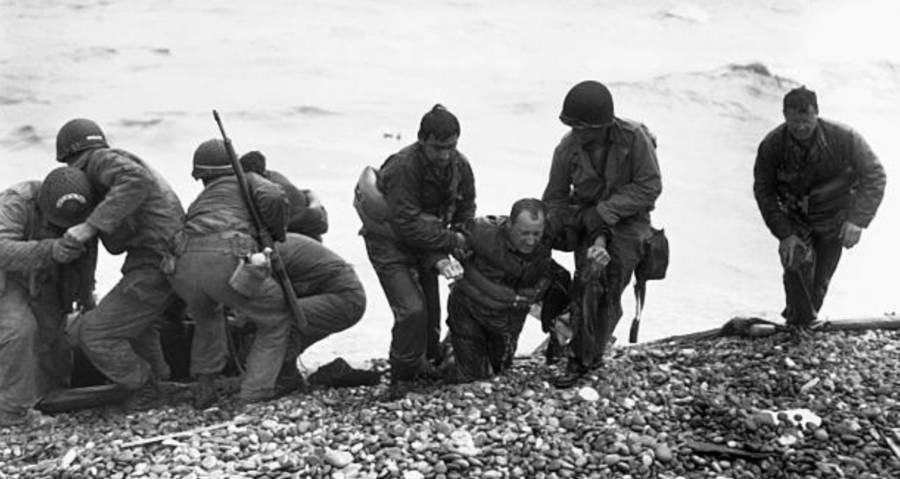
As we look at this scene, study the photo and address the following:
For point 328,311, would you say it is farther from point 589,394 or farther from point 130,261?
point 589,394

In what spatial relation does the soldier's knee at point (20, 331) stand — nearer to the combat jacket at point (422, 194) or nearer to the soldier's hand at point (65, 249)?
the soldier's hand at point (65, 249)

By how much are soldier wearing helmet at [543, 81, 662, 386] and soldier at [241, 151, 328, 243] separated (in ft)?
5.28

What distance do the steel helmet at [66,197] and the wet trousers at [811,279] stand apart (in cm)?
418

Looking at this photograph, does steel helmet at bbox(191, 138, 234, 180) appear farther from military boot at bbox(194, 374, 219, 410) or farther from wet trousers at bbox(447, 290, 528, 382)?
wet trousers at bbox(447, 290, 528, 382)

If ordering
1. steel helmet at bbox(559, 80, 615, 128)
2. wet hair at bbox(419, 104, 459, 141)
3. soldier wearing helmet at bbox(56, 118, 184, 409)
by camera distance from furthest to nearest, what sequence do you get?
1. soldier wearing helmet at bbox(56, 118, 184, 409)
2. wet hair at bbox(419, 104, 459, 141)
3. steel helmet at bbox(559, 80, 615, 128)

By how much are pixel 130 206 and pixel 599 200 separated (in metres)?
2.65

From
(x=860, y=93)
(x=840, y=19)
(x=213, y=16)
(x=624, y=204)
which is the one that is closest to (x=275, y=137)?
(x=213, y=16)

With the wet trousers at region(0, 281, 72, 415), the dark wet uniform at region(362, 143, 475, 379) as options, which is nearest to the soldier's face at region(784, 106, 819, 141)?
the dark wet uniform at region(362, 143, 475, 379)

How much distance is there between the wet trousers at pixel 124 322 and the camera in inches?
246

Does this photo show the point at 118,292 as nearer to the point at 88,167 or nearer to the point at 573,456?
the point at 88,167

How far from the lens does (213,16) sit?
23.4 meters

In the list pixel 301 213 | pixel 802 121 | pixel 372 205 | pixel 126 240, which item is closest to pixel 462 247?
pixel 372 205

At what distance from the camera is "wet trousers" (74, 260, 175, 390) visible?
625cm

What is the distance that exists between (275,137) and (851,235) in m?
13.2
